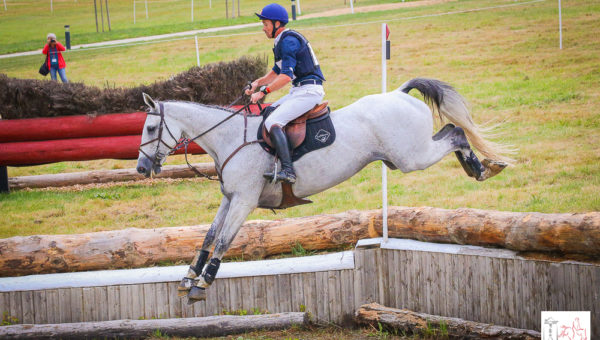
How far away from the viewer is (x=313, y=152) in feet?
16.9

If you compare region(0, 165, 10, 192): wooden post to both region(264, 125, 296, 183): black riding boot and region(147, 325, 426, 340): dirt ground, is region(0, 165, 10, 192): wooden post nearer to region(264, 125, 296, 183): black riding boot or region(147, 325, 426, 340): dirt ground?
region(147, 325, 426, 340): dirt ground

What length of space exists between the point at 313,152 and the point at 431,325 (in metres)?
1.96

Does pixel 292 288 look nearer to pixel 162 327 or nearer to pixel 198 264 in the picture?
pixel 162 327

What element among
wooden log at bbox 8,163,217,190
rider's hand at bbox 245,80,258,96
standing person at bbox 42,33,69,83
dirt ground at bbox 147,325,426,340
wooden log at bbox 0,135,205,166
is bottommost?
dirt ground at bbox 147,325,426,340

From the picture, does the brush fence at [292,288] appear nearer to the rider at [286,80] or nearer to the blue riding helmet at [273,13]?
the rider at [286,80]

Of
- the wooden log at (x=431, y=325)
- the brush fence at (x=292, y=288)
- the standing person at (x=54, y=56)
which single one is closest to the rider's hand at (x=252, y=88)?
the brush fence at (x=292, y=288)

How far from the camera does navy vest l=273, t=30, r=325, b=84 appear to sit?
5.00m

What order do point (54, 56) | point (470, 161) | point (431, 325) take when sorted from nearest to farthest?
point (470, 161)
point (431, 325)
point (54, 56)

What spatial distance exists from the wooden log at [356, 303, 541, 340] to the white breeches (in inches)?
82.8

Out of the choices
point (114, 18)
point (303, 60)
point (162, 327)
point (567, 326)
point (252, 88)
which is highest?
point (114, 18)

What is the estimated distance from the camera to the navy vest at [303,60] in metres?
5.00

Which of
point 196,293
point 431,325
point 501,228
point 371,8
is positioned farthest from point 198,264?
point 371,8

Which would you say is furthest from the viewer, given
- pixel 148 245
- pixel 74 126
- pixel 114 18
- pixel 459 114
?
pixel 114 18

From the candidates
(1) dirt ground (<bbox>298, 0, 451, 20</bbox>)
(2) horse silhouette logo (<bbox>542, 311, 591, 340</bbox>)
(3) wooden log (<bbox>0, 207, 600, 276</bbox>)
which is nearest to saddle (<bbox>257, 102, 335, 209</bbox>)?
(3) wooden log (<bbox>0, 207, 600, 276</bbox>)
